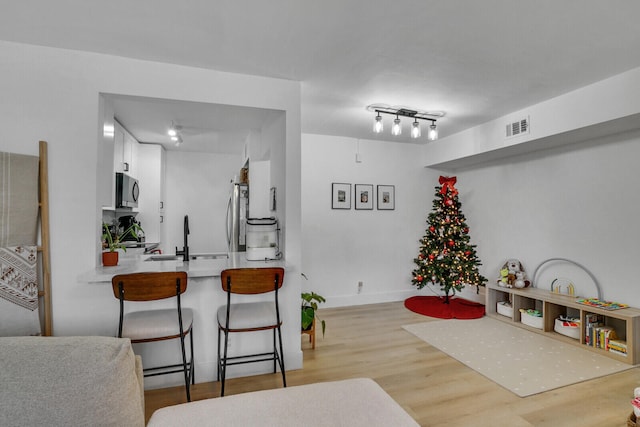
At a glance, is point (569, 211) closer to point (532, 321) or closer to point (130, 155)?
point (532, 321)

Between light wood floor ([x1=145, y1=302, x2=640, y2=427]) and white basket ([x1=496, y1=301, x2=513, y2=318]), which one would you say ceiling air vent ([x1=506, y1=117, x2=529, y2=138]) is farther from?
light wood floor ([x1=145, y1=302, x2=640, y2=427])

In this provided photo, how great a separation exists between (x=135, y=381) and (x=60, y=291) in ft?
5.38

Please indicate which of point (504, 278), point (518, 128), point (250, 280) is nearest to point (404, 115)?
point (518, 128)

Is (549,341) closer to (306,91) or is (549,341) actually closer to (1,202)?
(306,91)

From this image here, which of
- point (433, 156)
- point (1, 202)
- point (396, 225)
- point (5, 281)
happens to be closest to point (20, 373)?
point (5, 281)

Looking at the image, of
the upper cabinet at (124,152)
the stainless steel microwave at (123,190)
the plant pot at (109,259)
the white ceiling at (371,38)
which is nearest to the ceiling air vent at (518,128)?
the white ceiling at (371,38)

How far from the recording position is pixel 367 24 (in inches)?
82.3

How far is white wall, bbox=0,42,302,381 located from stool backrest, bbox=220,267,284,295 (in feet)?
3.18

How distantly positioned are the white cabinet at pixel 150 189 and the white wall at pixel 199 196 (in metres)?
0.66

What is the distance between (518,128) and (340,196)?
8.08 ft

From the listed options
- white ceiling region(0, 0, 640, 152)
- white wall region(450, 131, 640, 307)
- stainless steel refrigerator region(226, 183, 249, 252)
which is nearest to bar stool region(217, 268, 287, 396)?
white ceiling region(0, 0, 640, 152)

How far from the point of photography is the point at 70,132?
2420 mm

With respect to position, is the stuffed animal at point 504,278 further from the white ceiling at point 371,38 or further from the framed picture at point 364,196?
the white ceiling at point 371,38

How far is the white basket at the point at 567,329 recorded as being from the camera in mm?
3461
